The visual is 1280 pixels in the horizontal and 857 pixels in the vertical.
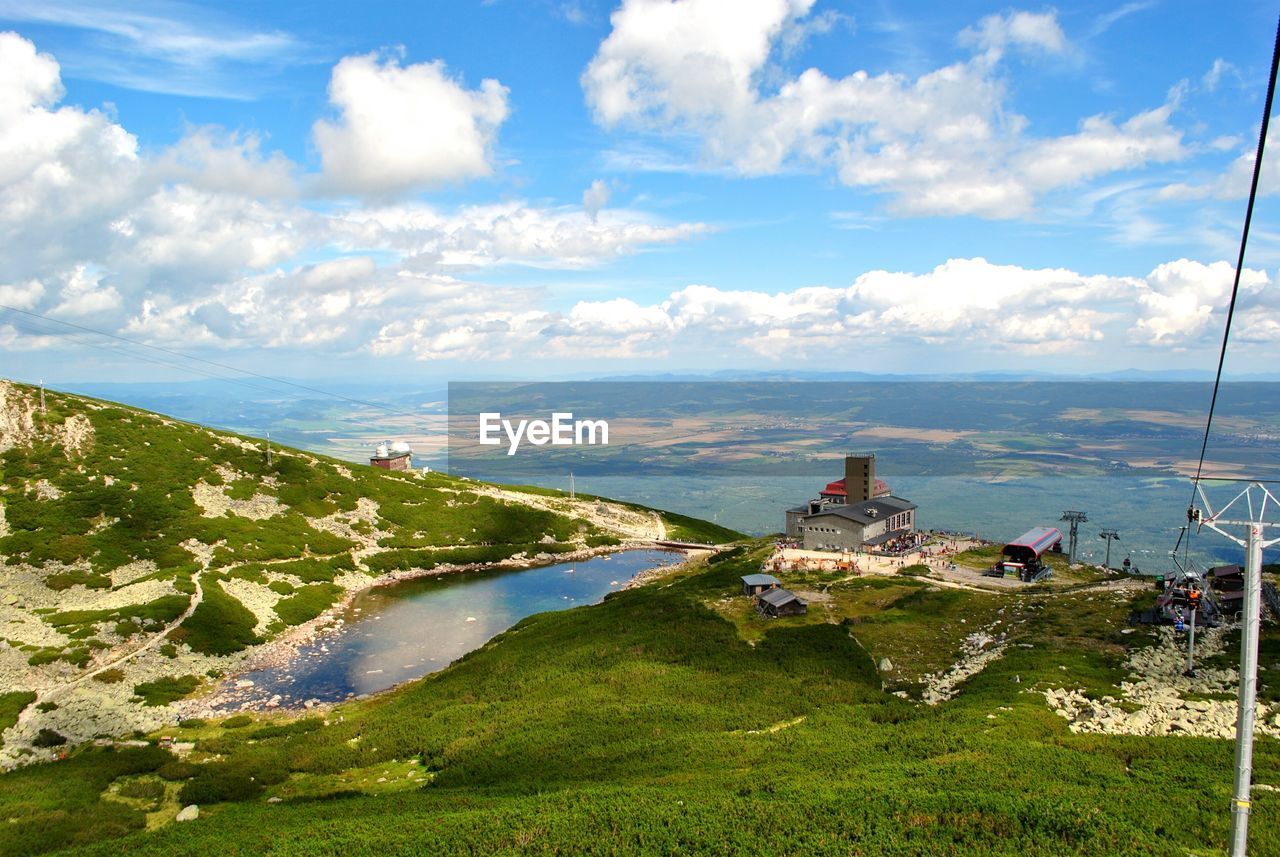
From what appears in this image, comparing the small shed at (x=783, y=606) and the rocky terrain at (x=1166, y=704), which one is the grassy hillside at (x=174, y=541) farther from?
the rocky terrain at (x=1166, y=704)

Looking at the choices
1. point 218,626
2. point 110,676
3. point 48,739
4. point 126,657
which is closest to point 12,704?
point 110,676

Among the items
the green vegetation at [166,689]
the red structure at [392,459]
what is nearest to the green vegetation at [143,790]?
the green vegetation at [166,689]

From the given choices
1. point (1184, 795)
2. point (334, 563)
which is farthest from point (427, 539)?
point (1184, 795)

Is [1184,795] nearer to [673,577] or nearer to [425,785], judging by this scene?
[425,785]

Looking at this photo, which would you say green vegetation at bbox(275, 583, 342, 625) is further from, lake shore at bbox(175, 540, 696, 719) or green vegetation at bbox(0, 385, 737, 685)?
lake shore at bbox(175, 540, 696, 719)

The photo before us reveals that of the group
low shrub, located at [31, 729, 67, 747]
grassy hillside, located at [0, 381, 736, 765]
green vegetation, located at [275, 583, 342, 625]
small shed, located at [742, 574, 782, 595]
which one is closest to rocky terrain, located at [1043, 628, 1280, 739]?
small shed, located at [742, 574, 782, 595]

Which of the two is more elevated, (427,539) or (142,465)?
(142,465)

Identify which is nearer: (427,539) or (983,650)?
(983,650)
